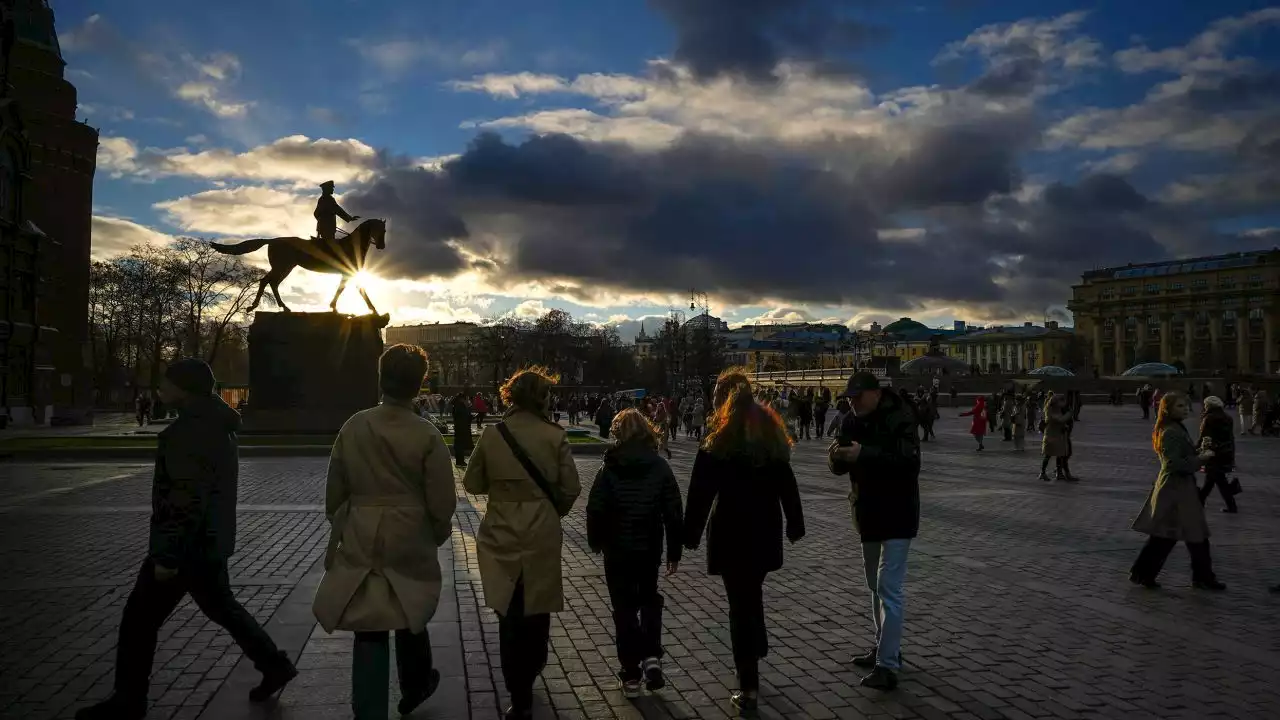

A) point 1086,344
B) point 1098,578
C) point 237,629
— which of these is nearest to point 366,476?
point 237,629

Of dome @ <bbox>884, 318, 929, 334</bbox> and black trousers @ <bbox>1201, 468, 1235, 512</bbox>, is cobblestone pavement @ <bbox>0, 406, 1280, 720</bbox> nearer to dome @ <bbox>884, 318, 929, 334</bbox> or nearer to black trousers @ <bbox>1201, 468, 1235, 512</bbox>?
black trousers @ <bbox>1201, 468, 1235, 512</bbox>

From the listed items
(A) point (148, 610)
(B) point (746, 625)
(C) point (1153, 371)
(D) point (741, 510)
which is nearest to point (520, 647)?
(B) point (746, 625)

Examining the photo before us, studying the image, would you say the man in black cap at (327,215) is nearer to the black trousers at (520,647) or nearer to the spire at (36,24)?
the black trousers at (520,647)

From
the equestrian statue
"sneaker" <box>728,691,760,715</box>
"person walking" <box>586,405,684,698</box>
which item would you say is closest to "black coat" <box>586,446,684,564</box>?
"person walking" <box>586,405,684,698</box>

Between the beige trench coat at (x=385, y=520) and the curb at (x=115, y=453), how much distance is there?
19607mm

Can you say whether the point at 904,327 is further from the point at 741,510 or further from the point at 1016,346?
the point at 741,510

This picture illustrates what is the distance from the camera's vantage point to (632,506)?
209 inches

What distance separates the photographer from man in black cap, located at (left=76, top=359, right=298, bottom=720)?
4734 mm

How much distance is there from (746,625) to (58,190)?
6649 cm

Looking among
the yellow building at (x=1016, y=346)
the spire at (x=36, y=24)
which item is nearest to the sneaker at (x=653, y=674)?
the spire at (x=36, y=24)

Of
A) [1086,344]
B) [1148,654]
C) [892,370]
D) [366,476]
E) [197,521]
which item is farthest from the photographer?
[1086,344]

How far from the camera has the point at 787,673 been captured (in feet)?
19.1

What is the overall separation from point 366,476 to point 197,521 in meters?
1.13

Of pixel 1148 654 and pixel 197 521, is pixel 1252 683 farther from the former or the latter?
pixel 197 521
